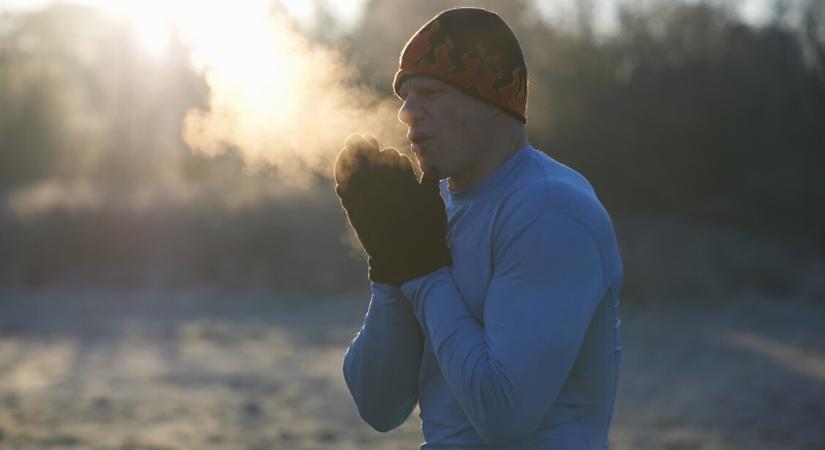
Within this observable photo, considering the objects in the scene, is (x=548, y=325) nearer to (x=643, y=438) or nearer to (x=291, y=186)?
(x=643, y=438)

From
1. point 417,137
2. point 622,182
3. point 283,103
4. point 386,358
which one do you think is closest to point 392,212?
point 417,137

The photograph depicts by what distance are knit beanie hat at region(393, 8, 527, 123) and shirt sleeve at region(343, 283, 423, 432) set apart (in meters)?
0.44

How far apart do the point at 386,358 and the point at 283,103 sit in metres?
1.38

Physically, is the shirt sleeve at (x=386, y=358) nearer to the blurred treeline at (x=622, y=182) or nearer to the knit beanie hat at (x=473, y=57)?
the knit beanie hat at (x=473, y=57)

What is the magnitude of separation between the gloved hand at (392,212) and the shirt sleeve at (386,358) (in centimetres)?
8

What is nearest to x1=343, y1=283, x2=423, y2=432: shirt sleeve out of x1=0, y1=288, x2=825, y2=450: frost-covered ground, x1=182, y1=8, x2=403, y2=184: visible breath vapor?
x1=182, y1=8, x2=403, y2=184: visible breath vapor

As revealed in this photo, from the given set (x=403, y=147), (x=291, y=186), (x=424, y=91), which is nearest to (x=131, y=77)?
(x=291, y=186)

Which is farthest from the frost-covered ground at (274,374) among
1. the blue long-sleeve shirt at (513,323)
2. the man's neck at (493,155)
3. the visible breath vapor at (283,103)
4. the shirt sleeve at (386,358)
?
the man's neck at (493,155)

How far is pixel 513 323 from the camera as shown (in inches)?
71.6

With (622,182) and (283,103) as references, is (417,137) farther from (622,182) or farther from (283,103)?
(622,182)

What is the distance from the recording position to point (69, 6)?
6094 cm

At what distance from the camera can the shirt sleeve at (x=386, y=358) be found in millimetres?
2139

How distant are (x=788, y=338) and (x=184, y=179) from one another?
50.0 ft

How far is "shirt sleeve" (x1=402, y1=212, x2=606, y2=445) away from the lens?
181 cm
